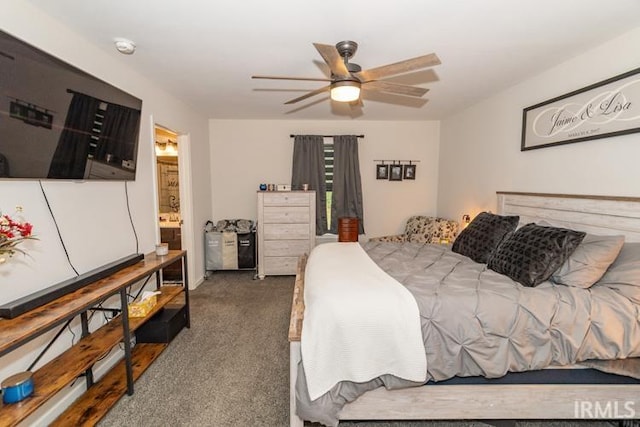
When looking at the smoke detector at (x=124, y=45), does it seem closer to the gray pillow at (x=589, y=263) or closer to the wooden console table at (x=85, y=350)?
the wooden console table at (x=85, y=350)

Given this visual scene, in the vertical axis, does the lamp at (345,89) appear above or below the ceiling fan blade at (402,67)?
below

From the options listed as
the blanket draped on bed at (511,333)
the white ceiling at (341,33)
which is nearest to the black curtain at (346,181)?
the white ceiling at (341,33)

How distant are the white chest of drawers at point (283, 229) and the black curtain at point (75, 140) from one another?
2.50m

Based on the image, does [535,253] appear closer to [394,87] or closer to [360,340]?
[360,340]

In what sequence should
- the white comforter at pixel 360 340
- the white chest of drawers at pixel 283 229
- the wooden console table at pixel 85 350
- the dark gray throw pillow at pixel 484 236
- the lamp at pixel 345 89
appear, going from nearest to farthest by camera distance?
the wooden console table at pixel 85 350
the white comforter at pixel 360 340
the lamp at pixel 345 89
the dark gray throw pillow at pixel 484 236
the white chest of drawers at pixel 283 229

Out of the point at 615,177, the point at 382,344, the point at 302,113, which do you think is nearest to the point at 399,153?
the point at 302,113

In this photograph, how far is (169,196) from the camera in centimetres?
480

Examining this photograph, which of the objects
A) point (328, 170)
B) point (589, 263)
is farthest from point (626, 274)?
point (328, 170)

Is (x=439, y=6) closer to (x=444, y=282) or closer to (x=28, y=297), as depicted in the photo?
(x=444, y=282)

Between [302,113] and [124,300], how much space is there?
3271 millimetres

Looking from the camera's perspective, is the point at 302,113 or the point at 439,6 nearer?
the point at 439,6

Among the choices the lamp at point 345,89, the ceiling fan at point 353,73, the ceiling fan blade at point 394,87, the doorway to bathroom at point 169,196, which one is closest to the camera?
the ceiling fan at point 353,73

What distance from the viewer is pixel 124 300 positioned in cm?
194

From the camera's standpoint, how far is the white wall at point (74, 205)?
1.59 meters
